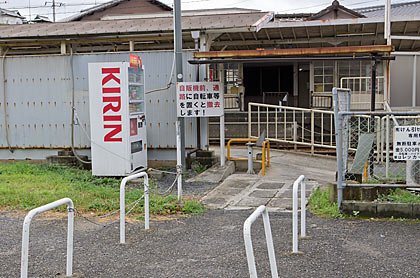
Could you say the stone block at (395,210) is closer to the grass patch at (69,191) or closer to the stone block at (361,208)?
the stone block at (361,208)

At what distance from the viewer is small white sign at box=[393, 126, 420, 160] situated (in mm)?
6781

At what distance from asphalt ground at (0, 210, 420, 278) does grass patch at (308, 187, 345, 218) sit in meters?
0.23

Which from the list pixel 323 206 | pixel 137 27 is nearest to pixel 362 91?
pixel 137 27

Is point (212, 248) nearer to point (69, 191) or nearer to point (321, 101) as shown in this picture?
point (69, 191)

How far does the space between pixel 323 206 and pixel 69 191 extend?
468 centimetres

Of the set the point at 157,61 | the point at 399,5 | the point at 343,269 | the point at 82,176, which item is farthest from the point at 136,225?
the point at 399,5

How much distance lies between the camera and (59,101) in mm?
12203

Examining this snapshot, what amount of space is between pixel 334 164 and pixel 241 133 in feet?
15.3

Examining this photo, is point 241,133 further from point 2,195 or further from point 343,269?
point 343,269

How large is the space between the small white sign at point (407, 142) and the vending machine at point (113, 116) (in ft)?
18.1

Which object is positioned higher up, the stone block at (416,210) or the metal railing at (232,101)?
the metal railing at (232,101)

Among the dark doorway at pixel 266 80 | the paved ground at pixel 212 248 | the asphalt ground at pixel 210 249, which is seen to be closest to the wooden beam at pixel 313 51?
the paved ground at pixel 212 248

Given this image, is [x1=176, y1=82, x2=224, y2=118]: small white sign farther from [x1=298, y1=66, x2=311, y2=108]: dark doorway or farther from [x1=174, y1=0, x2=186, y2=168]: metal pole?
[x1=298, y1=66, x2=311, y2=108]: dark doorway

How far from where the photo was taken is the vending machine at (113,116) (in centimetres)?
995
